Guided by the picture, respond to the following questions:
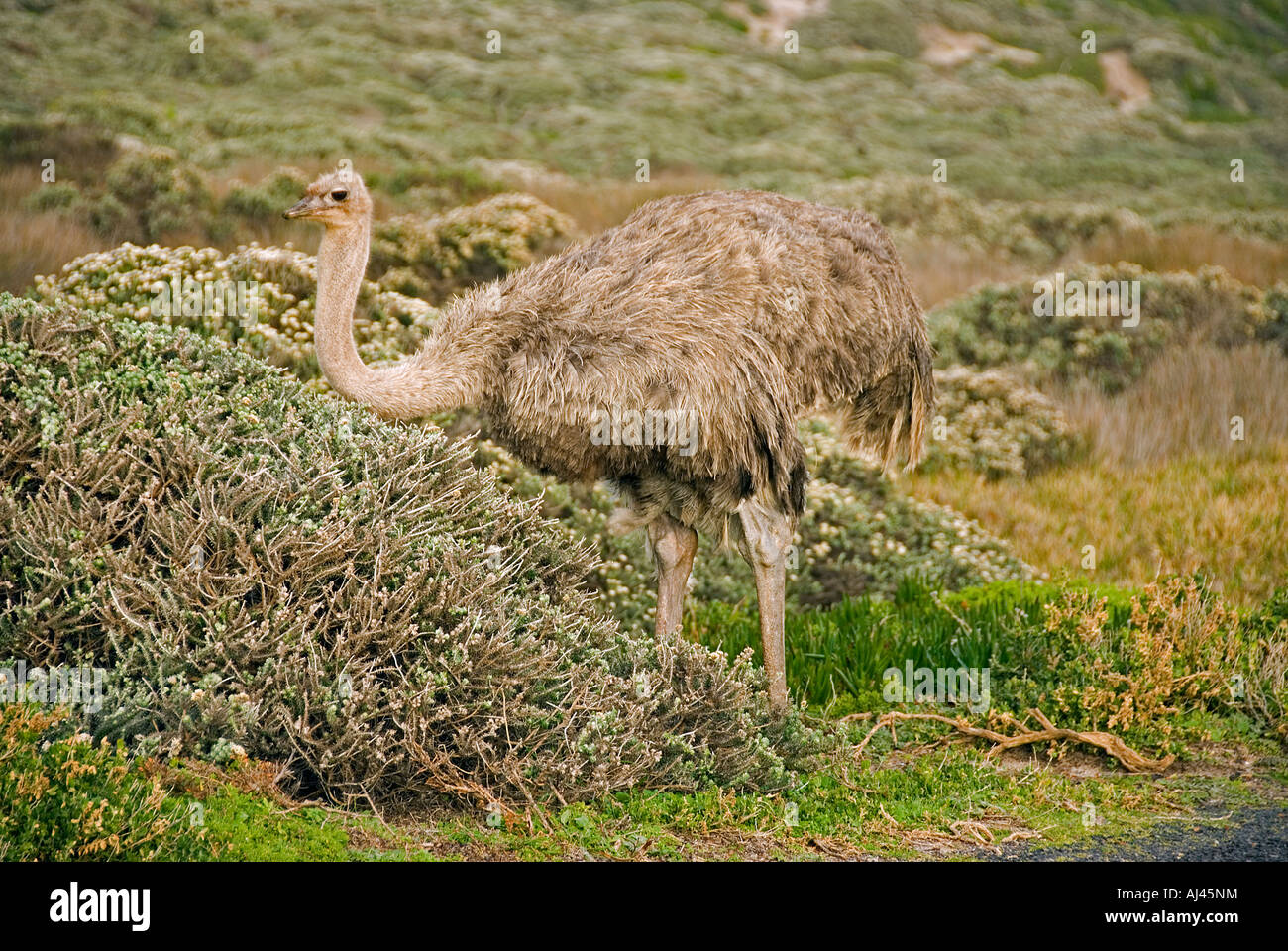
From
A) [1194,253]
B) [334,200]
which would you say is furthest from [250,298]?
[1194,253]

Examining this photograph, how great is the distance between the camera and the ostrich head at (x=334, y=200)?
6324 millimetres

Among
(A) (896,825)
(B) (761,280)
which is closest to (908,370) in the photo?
(B) (761,280)

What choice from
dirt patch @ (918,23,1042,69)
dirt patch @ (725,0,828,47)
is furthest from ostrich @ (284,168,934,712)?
dirt patch @ (918,23,1042,69)

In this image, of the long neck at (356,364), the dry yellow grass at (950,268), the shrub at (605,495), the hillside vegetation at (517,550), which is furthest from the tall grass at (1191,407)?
the long neck at (356,364)

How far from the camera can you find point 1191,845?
19.5ft

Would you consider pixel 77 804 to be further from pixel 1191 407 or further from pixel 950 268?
pixel 950 268

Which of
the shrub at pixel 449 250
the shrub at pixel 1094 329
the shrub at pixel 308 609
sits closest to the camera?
the shrub at pixel 308 609

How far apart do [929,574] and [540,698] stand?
4.51 metres

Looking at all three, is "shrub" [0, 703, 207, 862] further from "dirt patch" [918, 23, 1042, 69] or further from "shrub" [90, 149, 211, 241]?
"dirt patch" [918, 23, 1042, 69]

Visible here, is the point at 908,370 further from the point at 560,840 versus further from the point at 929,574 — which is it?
the point at 560,840

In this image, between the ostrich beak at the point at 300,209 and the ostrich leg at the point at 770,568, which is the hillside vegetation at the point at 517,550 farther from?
the ostrich beak at the point at 300,209

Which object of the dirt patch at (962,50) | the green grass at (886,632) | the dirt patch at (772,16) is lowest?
the green grass at (886,632)

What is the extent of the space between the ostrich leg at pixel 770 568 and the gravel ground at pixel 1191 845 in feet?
5.17

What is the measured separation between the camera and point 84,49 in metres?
20.0
